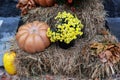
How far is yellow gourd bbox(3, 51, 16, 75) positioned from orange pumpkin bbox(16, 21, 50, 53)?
0.59 feet

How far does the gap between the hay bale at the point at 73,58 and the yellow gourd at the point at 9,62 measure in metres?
0.09

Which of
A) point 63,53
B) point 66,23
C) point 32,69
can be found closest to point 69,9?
point 66,23

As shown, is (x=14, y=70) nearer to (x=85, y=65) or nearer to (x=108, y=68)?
(x=85, y=65)

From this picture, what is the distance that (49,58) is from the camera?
4.11 m

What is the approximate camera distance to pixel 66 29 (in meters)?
4.07

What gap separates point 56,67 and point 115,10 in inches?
87.8

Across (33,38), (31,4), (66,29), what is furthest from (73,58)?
(31,4)

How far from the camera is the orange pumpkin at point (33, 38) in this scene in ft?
13.5

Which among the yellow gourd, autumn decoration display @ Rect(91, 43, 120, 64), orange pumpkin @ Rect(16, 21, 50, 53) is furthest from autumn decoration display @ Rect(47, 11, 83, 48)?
the yellow gourd

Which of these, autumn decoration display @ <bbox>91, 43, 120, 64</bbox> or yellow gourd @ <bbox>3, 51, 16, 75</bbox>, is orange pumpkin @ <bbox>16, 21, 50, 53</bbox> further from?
autumn decoration display @ <bbox>91, 43, 120, 64</bbox>

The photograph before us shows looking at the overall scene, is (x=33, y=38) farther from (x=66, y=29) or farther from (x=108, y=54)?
(x=108, y=54)

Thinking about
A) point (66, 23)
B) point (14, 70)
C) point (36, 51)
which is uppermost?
point (66, 23)

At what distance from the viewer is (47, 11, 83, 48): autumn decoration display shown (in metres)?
4.07

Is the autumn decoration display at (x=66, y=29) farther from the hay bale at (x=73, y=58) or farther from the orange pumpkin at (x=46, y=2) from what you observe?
the orange pumpkin at (x=46, y=2)
